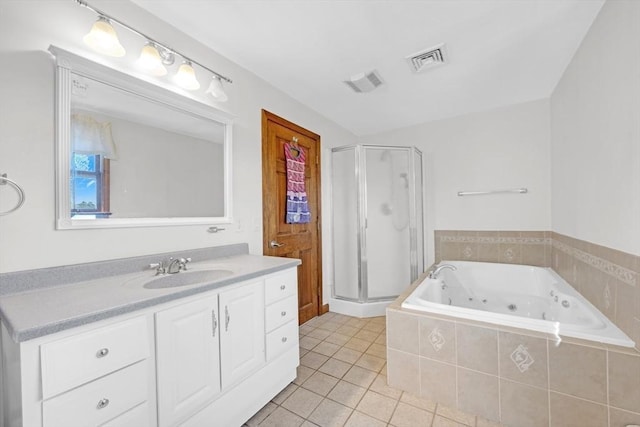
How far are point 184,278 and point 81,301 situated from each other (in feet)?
1.84

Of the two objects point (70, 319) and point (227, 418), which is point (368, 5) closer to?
point (70, 319)

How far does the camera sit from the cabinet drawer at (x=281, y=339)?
1514 millimetres

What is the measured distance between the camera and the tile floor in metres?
1.40

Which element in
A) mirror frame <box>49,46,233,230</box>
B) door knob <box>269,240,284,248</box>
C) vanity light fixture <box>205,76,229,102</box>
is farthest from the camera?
door knob <box>269,240,284,248</box>

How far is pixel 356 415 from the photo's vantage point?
4.74ft

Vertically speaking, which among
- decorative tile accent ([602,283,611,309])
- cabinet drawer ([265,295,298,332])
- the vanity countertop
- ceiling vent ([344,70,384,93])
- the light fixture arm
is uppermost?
ceiling vent ([344,70,384,93])

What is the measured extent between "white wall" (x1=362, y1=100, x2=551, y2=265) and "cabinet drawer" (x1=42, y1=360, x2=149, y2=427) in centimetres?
314

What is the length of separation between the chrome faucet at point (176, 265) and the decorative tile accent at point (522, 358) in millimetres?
1852

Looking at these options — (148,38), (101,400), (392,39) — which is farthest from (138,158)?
(392,39)

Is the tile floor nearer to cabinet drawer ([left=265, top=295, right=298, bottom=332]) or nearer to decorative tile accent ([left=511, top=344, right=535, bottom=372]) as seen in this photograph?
decorative tile accent ([left=511, top=344, right=535, bottom=372])

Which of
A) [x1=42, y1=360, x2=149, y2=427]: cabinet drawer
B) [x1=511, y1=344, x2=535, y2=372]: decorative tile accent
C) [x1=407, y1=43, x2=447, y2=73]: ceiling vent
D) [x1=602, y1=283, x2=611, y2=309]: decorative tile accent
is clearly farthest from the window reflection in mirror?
[x1=602, y1=283, x2=611, y2=309]: decorative tile accent

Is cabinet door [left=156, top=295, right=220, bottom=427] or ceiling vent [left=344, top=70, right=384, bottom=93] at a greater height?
ceiling vent [left=344, top=70, right=384, bottom=93]

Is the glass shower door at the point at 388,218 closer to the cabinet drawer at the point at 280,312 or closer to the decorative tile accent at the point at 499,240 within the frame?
the decorative tile accent at the point at 499,240

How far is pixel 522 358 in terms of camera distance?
1.34 meters
